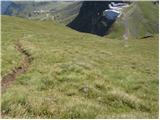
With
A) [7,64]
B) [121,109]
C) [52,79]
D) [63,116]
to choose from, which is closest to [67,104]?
[63,116]

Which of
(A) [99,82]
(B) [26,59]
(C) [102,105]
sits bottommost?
(B) [26,59]

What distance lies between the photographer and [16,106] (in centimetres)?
1316

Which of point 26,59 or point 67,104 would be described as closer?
point 67,104

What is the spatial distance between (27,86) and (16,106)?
4453 millimetres

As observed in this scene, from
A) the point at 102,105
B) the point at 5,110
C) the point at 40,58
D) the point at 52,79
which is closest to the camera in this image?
the point at 5,110

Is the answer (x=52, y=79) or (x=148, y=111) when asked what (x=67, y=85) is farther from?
(x=148, y=111)

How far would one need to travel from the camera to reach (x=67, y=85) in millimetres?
18625

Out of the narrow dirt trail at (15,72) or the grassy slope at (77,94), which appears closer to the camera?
the grassy slope at (77,94)

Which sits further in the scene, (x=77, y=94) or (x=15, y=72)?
(x=15, y=72)

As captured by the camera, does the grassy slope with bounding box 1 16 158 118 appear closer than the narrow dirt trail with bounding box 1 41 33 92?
Yes

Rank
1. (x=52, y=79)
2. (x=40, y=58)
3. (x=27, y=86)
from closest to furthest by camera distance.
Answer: (x=27, y=86)
(x=52, y=79)
(x=40, y=58)

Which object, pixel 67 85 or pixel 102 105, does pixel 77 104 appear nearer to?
pixel 102 105

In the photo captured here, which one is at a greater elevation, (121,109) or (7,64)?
(121,109)

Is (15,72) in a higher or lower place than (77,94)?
lower
